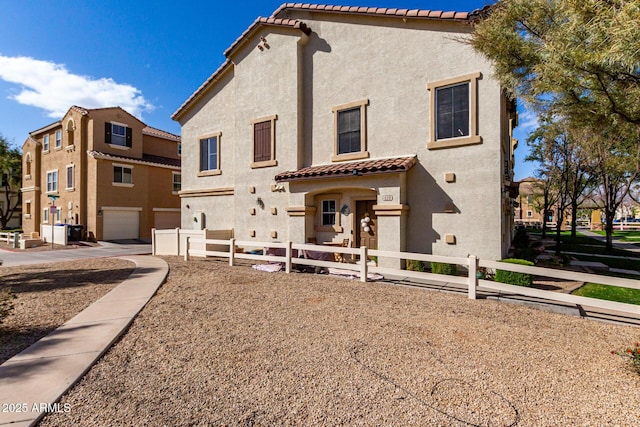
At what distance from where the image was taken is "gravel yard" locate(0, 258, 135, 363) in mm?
5480

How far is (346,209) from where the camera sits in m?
12.6

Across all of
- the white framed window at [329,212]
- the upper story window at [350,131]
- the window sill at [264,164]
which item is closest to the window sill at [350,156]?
the upper story window at [350,131]

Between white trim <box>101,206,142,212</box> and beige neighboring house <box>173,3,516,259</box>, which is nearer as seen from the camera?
beige neighboring house <box>173,3,516,259</box>

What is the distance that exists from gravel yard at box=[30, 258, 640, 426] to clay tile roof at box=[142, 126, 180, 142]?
27.0 meters

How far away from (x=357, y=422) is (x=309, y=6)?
15.4 m

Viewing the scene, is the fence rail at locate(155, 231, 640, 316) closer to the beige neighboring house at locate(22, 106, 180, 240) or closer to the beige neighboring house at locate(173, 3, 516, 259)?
the beige neighboring house at locate(173, 3, 516, 259)

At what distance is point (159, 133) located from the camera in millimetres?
30031

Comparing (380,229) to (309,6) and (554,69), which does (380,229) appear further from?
(309,6)

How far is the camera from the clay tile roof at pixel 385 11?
33.6 feet

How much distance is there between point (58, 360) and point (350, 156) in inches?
414

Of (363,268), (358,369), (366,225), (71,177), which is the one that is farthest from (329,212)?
(71,177)

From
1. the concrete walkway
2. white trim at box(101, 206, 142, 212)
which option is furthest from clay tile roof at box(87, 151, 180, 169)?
the concrete walkway

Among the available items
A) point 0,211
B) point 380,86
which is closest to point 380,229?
point 380,86

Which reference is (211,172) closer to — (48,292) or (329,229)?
(329,229)
